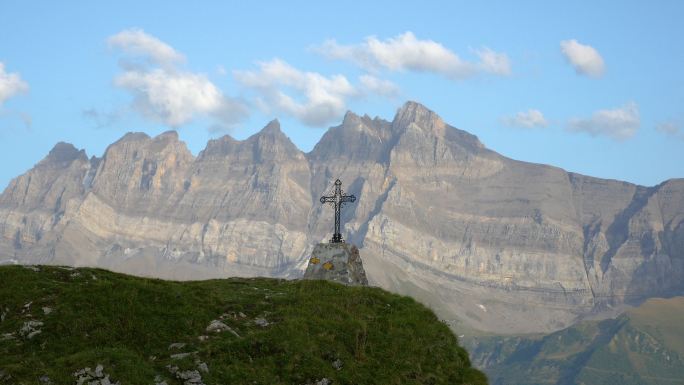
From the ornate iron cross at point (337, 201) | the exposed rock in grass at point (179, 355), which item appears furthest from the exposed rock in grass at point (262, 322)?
the ornate iron cross at point (337, 201)

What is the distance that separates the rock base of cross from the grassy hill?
24.2 ft

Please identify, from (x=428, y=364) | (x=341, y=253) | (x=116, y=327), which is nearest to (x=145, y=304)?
(x=116, y=327)

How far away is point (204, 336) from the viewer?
37.9 meters

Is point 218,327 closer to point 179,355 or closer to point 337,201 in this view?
point 179,355

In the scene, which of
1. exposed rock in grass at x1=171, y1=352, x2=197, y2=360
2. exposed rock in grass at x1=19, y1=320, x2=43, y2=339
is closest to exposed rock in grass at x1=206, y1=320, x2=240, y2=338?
exposed rock in grass at x1=171, y1=352, x2=197, y2=360

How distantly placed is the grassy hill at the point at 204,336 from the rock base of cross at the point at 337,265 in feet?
24.2

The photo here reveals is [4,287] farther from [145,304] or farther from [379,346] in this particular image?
[379,346]

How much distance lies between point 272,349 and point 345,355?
9.82 feet

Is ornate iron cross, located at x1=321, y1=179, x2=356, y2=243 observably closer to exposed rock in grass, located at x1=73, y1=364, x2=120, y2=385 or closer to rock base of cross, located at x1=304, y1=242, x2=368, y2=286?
rock base of cross, located at x1=304, y1=242, x2=368, y2=286

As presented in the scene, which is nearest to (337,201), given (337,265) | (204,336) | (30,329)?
(337,265)

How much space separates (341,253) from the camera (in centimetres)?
5266

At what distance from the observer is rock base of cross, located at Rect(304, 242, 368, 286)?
170 feet

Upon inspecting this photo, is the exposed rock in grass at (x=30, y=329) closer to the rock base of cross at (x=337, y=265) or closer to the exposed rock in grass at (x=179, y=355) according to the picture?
the exposed rock in grass at (x=179, y=355)

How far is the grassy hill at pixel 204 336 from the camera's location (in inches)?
1362
